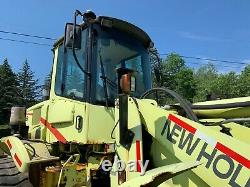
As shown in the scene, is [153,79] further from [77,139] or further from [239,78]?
[239,78]

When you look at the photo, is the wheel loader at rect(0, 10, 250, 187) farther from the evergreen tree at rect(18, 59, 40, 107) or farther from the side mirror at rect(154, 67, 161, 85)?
the evergreen tree at rect(18, 59, 40, 107)

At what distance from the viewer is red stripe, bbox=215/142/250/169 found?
306 cm

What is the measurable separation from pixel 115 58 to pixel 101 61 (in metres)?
0.26

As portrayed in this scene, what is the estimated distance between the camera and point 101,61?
5371mm

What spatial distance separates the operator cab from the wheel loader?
1 centimetres

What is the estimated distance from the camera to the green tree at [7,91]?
160 ft

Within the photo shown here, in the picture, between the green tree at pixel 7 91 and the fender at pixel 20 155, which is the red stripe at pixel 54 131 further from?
the green tree at pixel 7 91

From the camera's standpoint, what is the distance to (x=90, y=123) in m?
5.11

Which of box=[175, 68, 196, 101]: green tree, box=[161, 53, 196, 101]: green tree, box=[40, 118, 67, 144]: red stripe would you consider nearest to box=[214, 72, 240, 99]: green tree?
box=[161, 53, 196, 101]: green tree

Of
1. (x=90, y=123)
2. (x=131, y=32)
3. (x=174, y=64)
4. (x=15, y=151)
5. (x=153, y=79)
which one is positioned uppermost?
(x=174, y=64)

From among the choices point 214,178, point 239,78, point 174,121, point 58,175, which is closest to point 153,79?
point 58,175

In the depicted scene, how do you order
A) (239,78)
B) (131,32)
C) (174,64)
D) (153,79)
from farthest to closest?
1. (174,64)
2. (239,78)
3. (153,79)
4. (131,32)

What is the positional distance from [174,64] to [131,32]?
227ft

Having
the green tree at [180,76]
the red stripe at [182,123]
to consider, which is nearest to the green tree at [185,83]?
the green tree at [180,76]
